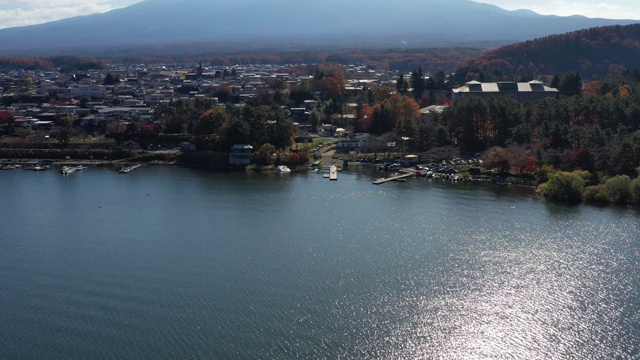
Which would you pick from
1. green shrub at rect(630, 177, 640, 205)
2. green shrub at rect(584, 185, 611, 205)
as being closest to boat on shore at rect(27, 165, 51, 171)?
green shrub at rect(584, 185, 611, 205)

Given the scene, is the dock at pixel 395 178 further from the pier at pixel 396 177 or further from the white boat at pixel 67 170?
the white boat at pixel 67 170

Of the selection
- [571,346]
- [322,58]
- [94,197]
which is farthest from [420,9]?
[571,346]

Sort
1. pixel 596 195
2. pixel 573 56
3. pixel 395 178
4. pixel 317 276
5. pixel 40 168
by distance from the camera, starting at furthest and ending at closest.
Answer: pixel 573 56, pixel 40 168, pixel 395 178, pixel 596 195, pixel 317 276

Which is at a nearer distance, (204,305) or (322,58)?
(204,305)

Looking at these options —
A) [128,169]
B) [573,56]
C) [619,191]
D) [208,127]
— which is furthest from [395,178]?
[573,56]

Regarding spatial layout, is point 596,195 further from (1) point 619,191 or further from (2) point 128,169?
(2) point 128,169

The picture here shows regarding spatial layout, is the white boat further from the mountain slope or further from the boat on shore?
the mountain slope

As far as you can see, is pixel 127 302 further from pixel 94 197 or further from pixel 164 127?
pixel 164 127
